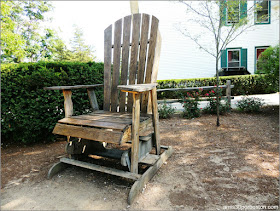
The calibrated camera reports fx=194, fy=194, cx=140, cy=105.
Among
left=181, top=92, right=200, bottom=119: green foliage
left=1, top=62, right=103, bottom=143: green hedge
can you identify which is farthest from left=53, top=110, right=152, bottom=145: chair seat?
left=181, top=92, right=200, bottom=119: green foliage

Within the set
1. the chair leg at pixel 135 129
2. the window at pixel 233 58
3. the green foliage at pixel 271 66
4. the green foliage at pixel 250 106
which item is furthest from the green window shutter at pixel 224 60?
the chair leg at pixel 135 129

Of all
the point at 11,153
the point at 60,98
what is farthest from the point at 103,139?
the point at 11,153

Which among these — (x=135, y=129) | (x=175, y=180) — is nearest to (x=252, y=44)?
(x=175, y=180)

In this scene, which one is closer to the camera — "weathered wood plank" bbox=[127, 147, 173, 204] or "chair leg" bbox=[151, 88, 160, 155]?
"weathered wood plank" bbox=[127, 147, 173, 204]

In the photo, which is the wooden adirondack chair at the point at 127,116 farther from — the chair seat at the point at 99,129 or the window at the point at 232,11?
the window at the point at 232,11

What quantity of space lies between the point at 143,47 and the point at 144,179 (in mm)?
1489

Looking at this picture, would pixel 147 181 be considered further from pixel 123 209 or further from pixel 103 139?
pixel 103 139

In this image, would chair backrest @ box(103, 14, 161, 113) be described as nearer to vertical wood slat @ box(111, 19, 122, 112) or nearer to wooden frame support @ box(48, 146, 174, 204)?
vertical wood slat @ box(111, 19, 122, 112)

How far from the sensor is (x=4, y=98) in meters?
2.79

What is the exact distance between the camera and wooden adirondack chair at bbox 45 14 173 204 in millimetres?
1700

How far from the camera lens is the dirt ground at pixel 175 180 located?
1556 mm

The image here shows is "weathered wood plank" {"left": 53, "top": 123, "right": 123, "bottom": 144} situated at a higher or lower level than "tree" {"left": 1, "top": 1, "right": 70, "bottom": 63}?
lower

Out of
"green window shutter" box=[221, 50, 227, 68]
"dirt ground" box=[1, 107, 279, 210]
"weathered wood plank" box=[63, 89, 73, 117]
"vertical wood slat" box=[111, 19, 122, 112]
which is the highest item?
"green window shutter" box=[221, 50, 227, 68]

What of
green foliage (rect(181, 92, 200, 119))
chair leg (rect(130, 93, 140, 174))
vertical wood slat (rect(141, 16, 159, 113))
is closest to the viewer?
chair leg (rect(130, 93, 140, 174))
